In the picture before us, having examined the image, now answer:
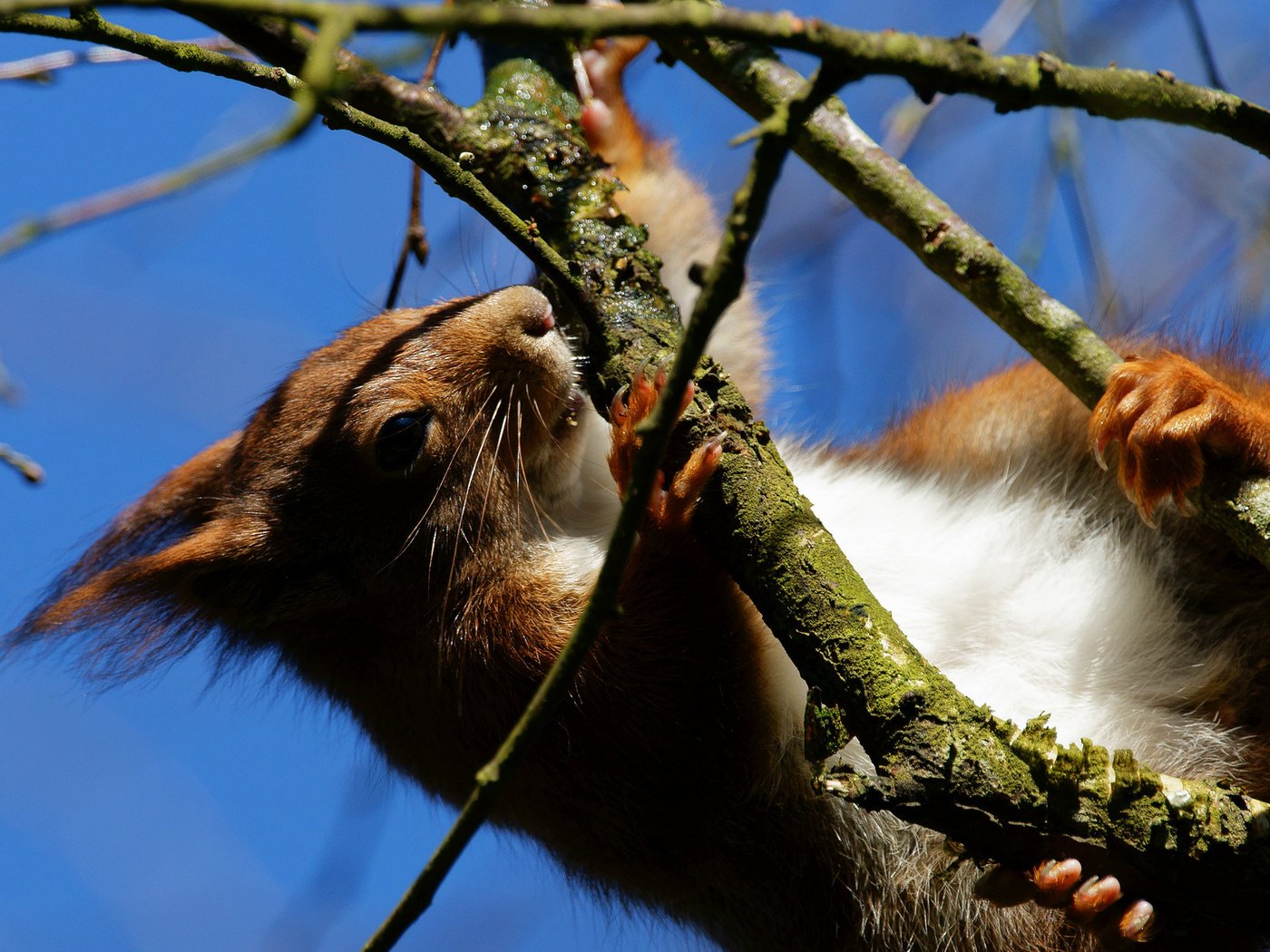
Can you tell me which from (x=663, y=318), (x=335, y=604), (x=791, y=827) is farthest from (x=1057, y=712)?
(x=335, y=604)

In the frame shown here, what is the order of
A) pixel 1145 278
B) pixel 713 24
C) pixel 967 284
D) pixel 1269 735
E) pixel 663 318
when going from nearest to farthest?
pixel 713 24
pixel 967 284
pixel 663 318
pixel 1269 735
pixel 1145 278

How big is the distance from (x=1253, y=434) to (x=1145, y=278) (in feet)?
8.72

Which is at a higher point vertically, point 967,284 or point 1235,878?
point 967,284

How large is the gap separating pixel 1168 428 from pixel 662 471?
1035 mm

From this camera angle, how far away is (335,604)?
3.06m

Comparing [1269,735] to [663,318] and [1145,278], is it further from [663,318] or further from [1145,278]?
[1145,278]

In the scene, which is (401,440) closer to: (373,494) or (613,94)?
(373,494)

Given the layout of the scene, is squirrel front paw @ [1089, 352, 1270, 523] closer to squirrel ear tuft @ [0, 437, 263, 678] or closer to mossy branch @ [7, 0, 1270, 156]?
mossy branch @ [7, 0, 1270, 156]

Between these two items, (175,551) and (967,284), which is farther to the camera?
(175,551)

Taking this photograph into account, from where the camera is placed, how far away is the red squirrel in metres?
2.75

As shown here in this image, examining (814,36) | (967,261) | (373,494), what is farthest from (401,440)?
(814,36)

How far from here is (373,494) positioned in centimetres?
301

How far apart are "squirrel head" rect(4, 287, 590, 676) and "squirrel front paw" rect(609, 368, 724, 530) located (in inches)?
25.4

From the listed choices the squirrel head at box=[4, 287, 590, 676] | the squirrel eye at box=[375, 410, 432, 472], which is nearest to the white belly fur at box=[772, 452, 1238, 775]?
the squirrel head at box=[4, 287, 590, 676]
